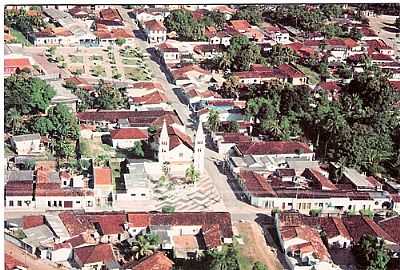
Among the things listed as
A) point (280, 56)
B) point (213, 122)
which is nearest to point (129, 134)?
point (213, 122)

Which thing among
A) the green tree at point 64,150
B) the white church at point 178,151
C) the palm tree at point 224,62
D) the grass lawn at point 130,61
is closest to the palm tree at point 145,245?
the white church at point 178,151

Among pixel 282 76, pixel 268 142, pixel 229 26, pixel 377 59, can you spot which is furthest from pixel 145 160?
pixel 377 59

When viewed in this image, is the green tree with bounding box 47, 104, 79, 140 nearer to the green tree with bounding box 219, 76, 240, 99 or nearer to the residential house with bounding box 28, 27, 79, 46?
the residential house with bounding box 28, 27, 79, 46

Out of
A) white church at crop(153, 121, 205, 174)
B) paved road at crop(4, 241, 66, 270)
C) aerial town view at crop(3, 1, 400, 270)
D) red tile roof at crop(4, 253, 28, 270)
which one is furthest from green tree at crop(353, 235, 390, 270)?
red tile roof at crop(4, 253, 28, 270)

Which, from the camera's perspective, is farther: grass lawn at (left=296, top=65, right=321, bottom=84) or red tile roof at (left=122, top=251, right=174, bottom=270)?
grass lawn at (left=296, top=65, right=321, bottom=84)

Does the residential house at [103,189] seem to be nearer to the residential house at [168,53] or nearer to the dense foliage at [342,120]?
the dense foliage at [342,120]

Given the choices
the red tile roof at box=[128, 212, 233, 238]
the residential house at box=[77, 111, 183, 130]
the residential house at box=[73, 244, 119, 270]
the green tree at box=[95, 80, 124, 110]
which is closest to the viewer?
the residential house at box=[73, 244, 119, 270]

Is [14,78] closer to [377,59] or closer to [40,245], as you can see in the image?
[40,245]
